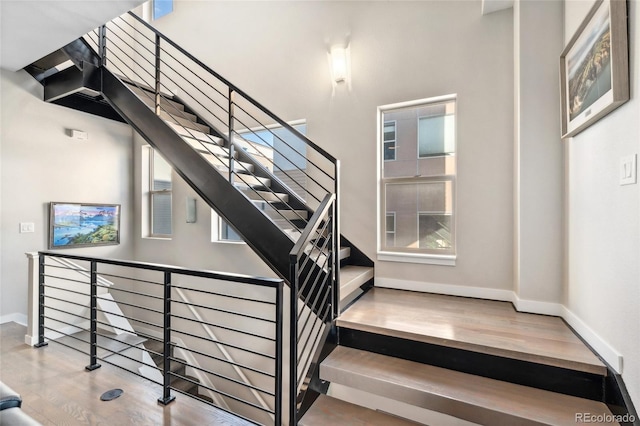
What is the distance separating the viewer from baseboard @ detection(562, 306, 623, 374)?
1.51 m

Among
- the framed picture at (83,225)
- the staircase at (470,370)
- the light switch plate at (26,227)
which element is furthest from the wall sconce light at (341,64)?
the light switch plate at (26,227)

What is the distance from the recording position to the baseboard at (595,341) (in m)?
1.51

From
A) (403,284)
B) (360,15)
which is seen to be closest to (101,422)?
(403,284)

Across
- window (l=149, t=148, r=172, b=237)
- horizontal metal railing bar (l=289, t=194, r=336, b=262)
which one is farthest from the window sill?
window (l=149, t=148, r=172, b=237)

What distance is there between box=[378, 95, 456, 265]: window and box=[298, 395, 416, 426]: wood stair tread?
1718 mm

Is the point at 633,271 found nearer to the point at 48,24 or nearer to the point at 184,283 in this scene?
the point at 48,24

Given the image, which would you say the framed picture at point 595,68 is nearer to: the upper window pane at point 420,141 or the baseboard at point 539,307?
the upper window pane at point 420,141

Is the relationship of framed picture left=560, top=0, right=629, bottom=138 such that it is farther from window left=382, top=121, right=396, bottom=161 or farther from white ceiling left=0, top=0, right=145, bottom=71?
white ceiling left=0, top=0, right=145, bottom=71

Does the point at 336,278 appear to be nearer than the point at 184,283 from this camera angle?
Yes

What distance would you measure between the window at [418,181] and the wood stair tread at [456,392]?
1.40 meters

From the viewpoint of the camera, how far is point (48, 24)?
259 cm

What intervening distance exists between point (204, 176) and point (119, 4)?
1491 millimetres

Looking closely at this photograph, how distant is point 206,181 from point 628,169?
277cm

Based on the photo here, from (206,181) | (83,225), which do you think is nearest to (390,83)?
(206,181)
